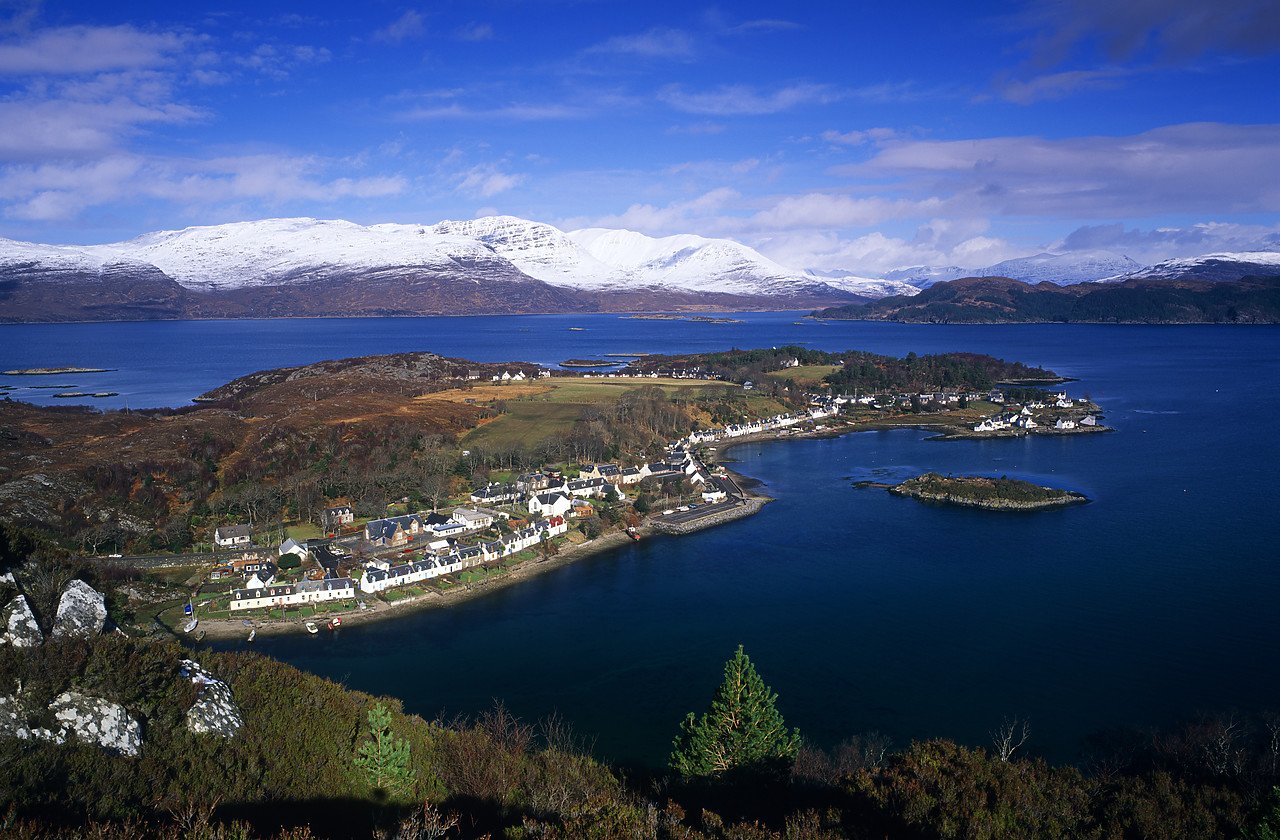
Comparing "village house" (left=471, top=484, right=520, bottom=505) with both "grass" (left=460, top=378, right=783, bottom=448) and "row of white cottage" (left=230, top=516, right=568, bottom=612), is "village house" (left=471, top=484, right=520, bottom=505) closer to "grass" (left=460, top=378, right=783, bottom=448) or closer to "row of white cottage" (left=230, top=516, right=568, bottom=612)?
"row of white cottage" (left=230, top=516, right=568, bottom=612)

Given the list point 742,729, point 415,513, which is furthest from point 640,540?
point 742,729

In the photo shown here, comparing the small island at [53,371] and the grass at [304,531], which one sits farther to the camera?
the small island at [53,371]

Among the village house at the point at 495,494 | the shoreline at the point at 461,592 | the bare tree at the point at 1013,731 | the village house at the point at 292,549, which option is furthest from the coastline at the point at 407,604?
the bare tree at the point at 1013,731

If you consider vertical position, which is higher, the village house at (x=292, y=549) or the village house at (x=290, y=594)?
the village house at (x=292, y=549)

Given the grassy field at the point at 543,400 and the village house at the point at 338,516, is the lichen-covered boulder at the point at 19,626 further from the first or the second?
the grassy field at the point at 543,400

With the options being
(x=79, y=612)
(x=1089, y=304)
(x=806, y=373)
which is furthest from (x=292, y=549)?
(x=1089, y=304)

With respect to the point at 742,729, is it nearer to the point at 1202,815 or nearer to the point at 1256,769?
the point at 1202,815
